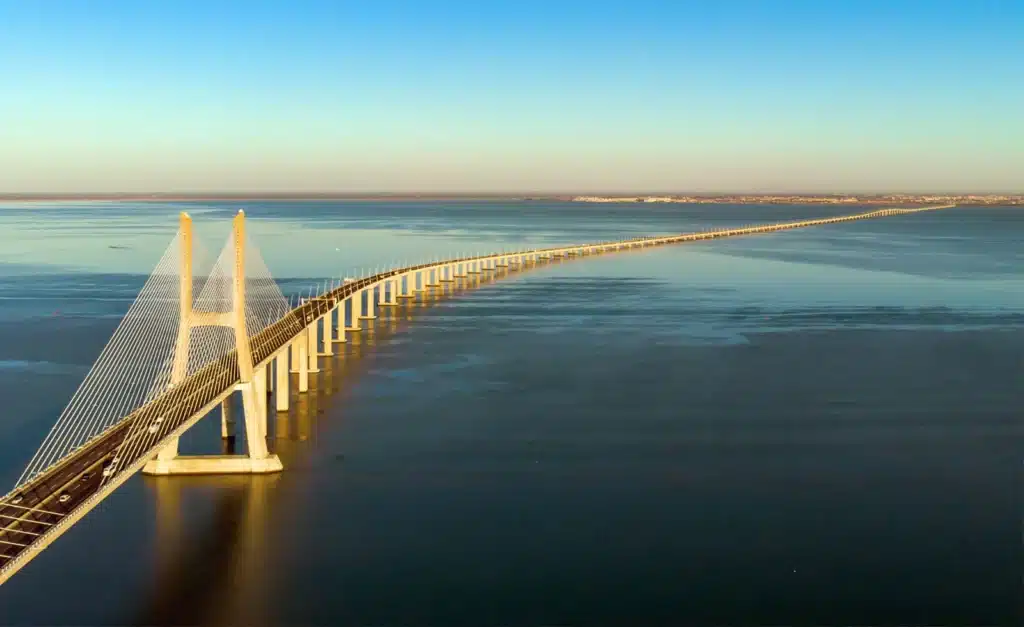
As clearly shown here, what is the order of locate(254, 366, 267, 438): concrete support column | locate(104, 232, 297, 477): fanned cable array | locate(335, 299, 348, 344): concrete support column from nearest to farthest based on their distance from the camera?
locate(104, 232, 297, 477): fanned cable array, locate(254, 366, 267, 438): concrete support column, locate(335, 299, 348, 344): concrete support column

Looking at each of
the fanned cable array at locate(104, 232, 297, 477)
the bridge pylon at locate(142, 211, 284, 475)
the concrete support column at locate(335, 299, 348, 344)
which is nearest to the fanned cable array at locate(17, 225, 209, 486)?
the bridge pylon at locate(142, 211, 284, 475)

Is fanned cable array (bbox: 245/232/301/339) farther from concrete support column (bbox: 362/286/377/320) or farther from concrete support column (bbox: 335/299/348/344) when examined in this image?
concrete support column (bbox: 362/286/377/320)

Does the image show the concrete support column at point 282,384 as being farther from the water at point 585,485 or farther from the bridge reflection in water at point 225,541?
the bridge reflection in water at point 225,541

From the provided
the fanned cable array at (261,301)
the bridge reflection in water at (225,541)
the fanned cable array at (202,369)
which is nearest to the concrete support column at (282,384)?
the fanned cable array at (202,369)

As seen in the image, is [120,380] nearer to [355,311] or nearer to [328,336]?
[328,336]

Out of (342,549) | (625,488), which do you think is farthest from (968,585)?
(342,549)
